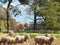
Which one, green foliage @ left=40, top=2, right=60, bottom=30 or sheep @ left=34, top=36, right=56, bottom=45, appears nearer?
sheep @ left=34, top=36, right=56, bottom=45

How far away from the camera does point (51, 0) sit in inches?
1973

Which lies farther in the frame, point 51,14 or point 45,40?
point 51,14

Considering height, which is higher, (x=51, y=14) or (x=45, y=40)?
(x=45, y=40)

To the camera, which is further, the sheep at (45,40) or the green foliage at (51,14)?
the green foliage at (51,14)

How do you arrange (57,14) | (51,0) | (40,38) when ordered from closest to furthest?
(40,38) → (57,14) → (51,0)

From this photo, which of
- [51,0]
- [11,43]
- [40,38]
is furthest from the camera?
[51,0]

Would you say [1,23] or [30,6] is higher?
[30,6]

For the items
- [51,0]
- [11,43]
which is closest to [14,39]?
[11,43]

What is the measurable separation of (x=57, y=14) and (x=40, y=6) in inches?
137

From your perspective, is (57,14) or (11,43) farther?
(57,14)

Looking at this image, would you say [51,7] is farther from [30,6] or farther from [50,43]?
[50,43]

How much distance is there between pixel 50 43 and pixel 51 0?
3140 cm

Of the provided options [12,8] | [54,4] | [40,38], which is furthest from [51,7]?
[40,38]

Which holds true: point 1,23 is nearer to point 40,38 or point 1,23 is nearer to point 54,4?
point 54,4
